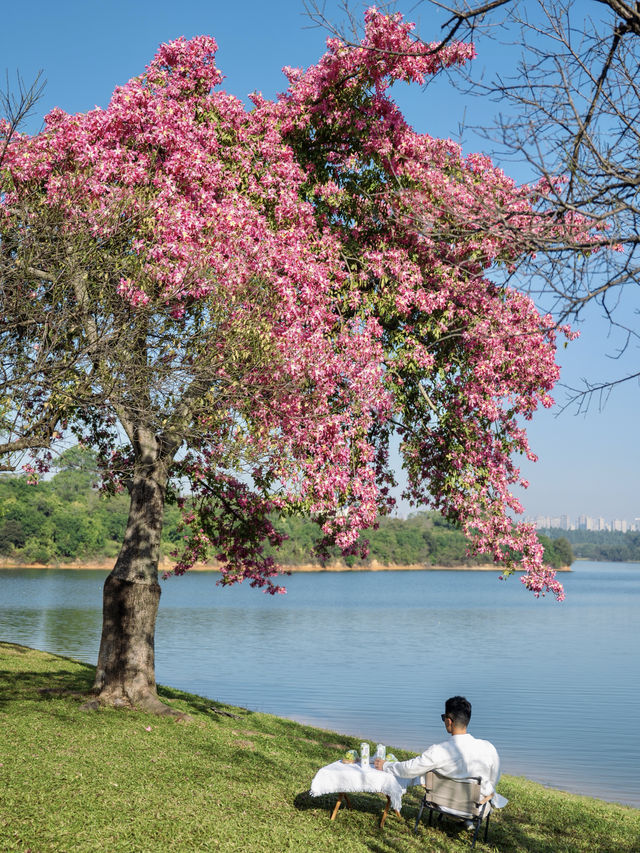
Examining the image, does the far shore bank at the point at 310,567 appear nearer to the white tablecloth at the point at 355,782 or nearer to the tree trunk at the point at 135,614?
the tree trunk at the point at 135,614

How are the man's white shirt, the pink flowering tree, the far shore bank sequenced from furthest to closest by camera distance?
the far shore bank
the pink flowering tree
the man's white shirt

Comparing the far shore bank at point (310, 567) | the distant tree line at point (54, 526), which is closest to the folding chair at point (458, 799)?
the far shore bank at point (310, 567)

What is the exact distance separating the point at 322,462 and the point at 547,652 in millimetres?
33934

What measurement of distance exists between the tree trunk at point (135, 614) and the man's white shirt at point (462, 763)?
6541 mm

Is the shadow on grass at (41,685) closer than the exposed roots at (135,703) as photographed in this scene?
No

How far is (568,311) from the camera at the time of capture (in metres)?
6.14

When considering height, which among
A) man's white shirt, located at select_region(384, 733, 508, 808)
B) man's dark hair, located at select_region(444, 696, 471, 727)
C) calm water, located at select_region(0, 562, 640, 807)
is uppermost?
man's dark hair, located at select_region(444, 696, 471, 727)

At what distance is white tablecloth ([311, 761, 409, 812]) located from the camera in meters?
8.12

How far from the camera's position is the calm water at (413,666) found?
71.2ft

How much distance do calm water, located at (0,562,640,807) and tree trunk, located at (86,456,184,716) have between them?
8176mm

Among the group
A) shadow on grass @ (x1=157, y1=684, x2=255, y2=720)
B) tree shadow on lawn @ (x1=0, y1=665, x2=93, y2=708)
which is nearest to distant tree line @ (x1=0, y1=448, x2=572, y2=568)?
shadow on grass @ (x1=157, y1=684, x2=255, y2=720)

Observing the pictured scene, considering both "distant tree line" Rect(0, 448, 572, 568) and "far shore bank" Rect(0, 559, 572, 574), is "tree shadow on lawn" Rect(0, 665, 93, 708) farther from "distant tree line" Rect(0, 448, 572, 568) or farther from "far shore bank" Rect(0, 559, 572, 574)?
"far shore bank" Rect(0, 559, 572, 574)

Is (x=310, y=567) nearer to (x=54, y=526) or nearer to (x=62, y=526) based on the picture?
(x=62, y=526)

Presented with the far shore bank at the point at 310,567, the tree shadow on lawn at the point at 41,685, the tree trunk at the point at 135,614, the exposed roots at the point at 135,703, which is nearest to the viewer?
the exposed roots at the point at 135,703
